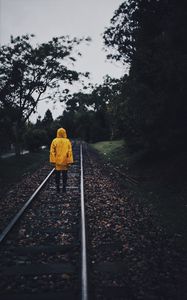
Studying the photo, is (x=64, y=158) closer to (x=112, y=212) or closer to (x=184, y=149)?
(x=112, y=212)

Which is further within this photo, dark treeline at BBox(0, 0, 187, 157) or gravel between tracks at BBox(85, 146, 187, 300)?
dark treeline at BBox(0, 0, 187, 157)

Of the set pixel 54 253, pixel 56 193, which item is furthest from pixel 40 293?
pixel 56 193

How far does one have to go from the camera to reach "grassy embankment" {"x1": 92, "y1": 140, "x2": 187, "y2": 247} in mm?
7859

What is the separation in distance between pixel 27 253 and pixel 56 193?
5.71m

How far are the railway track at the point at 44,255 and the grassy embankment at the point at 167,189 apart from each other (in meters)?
Answer: 2.23

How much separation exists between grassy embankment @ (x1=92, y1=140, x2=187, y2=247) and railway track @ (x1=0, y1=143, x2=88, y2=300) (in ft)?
7.32

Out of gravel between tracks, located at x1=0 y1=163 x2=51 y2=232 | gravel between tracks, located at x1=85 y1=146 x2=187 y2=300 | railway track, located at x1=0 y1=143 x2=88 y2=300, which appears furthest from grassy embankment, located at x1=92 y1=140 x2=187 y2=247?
gravel between tracks, located at x1=0 y1=163 x2=51 y2=232

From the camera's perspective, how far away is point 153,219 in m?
8.23

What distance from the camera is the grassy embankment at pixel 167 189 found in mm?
7859

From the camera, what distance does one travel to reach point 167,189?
12102 millimetres

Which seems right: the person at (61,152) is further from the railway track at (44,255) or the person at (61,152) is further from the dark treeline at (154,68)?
the dark treeline at (154,68)

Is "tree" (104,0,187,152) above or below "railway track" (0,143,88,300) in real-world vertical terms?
above

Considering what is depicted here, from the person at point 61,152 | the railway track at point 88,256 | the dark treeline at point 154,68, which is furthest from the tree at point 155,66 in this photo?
the railway track at point 88,256

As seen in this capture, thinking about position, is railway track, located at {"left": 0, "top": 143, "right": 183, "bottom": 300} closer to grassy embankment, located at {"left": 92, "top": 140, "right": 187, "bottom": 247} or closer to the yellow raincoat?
grassy embankment, located at {"left": 92, "top": 140, "right": 187, "bottom": 247}
